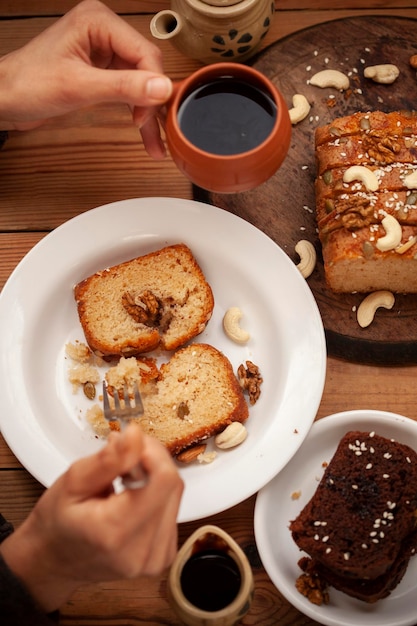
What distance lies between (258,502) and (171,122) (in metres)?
0.89

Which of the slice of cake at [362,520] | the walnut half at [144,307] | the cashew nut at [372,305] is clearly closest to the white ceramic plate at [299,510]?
the slice of cake at [362,520]

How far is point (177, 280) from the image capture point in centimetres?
187

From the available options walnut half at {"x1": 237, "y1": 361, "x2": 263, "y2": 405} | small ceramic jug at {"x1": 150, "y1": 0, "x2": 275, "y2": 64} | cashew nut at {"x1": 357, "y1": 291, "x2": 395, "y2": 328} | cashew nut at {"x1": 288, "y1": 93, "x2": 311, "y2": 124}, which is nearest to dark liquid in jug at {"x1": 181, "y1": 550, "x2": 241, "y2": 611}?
walnut half at {"x1": 237, "y1": 361, "x2": 263, "y2": 405}

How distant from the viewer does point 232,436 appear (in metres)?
1.74

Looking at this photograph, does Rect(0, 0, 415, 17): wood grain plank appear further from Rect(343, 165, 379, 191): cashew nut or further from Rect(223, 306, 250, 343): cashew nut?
Rect(223, 306, 250, 343): cashew nut

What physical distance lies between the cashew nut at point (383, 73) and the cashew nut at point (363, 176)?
0.33 meters

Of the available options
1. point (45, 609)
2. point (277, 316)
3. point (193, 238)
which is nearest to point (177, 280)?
point (193, 238)

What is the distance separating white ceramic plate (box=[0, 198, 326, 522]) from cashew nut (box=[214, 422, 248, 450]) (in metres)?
0.02

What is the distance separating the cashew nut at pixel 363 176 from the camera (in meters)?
1.79

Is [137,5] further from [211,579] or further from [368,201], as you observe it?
[211,579]

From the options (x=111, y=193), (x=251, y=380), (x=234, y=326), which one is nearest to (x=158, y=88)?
(x=111, y=193)

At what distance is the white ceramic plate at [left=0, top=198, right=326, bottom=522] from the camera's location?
1.71m

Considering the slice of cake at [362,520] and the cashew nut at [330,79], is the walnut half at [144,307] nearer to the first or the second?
the slice of cake at [362,520]

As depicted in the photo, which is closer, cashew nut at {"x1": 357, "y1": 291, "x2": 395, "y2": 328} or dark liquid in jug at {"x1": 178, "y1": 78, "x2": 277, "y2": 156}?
dark liquid in jug at {"x1": 178, "y1": 78, "x2": 277, "y2": 156}
